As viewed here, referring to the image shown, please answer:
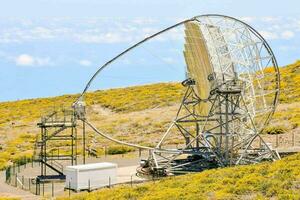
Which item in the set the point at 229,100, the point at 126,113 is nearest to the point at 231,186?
the point at 229,100

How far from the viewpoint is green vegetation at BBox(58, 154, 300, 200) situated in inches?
1298

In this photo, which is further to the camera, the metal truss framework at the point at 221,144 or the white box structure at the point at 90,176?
the metal truss framework at the point at 221,144

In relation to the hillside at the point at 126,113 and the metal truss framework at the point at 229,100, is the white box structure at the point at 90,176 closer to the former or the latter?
the metal truss framework at the point at 229,100

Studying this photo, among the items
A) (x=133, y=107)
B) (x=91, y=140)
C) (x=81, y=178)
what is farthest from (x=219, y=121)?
(x=133, y=107)

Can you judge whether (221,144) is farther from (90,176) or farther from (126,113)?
(126,113)

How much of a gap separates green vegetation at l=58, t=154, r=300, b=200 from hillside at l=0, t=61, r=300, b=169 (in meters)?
27.2

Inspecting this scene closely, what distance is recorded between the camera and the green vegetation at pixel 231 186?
108 ft

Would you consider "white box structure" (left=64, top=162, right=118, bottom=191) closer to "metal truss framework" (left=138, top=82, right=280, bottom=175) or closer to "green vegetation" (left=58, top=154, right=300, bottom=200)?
"metal truss framework" (left=138, top=82, right=280, bottom=175)

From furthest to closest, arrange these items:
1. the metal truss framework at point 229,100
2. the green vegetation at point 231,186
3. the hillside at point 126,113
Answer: the hillside at point 126,113, the metal truss framework at point 229,100, the green vegetation at point 231,186

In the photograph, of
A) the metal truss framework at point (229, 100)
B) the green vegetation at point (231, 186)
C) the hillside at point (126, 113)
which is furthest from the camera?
the hillside at point (126, 113)

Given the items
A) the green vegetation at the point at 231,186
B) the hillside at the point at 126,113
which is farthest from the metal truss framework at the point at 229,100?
the hillside at the point at 126,113

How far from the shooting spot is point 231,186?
115ft

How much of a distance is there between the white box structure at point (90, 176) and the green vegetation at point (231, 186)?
12.8 feet

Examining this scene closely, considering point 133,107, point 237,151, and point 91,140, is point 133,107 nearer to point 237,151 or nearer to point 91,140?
point 91,140
